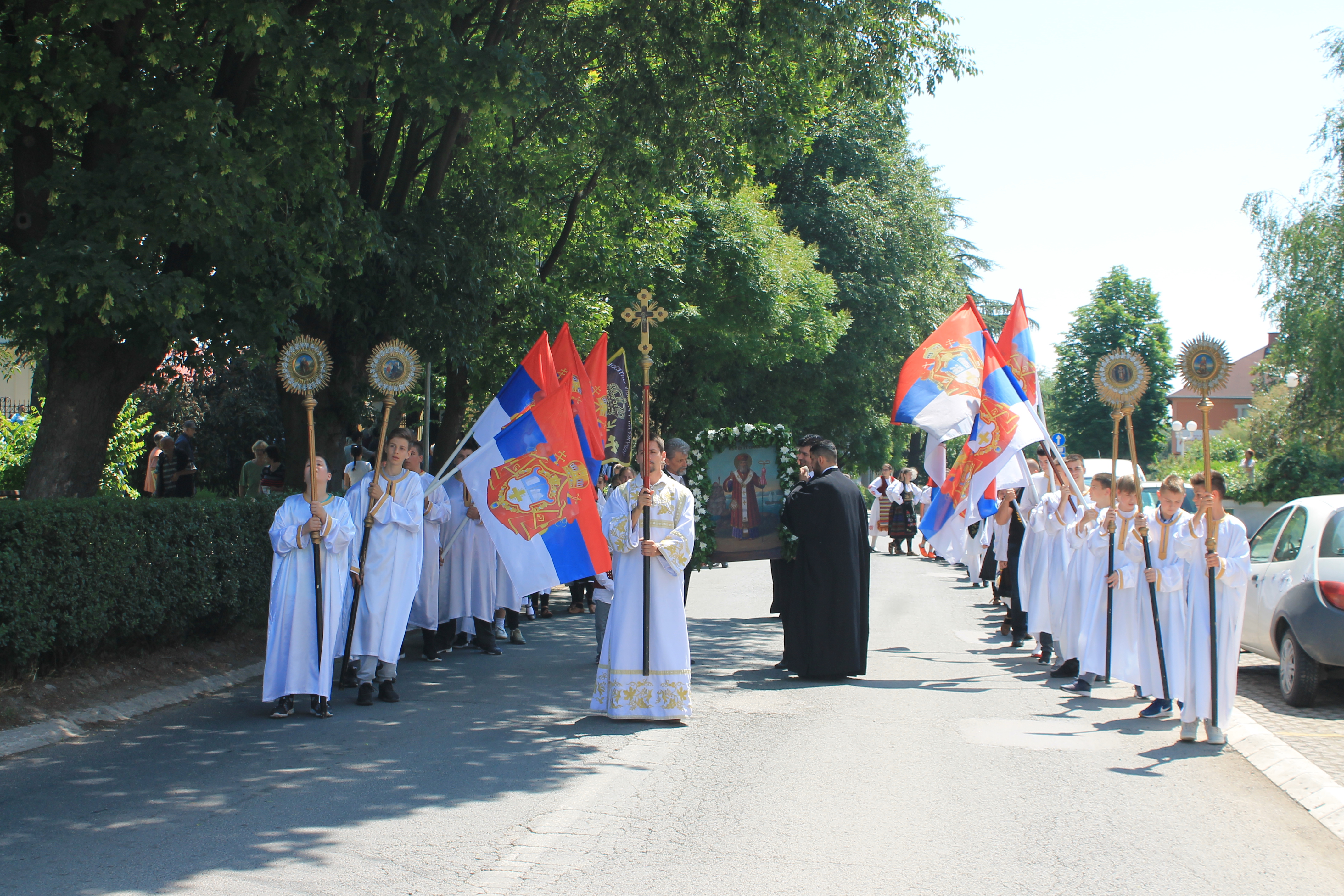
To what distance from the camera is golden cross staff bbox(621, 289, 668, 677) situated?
8.48 meters

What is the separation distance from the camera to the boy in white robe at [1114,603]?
30.6 ft

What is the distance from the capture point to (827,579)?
10641 millimetres

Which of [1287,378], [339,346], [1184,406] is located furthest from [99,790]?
[1184,406]

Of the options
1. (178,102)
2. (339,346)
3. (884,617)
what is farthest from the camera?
(884,617)

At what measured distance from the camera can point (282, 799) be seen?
241 inches

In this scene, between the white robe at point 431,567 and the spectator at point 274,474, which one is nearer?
the white robe at point 431,567

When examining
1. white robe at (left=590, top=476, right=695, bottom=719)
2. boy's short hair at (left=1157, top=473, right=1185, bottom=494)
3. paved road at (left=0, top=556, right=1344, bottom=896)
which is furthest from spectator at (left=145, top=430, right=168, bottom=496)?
boy's short hair at (left=1157, top=473, right=1185, bottom=494)

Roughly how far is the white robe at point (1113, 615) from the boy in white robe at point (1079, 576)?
0.04m

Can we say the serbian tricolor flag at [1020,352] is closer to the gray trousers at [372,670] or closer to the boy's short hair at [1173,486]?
the boy's short hair at [1173,486]

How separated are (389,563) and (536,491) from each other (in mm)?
1375

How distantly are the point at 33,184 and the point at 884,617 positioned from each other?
10.8 m

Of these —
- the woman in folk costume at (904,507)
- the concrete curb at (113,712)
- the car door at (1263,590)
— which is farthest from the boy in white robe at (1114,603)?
the woman in folk costume at (904,507)

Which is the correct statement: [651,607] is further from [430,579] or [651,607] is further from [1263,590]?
[1263,590]

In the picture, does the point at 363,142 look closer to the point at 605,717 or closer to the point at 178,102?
the point at 178,102
